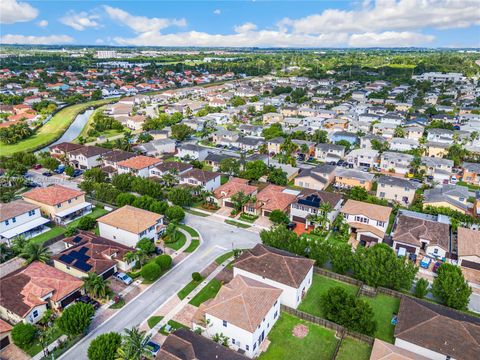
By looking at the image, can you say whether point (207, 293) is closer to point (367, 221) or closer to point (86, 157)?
point (367, 221)

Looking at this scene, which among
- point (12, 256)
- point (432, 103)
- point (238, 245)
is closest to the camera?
point (12, 256)

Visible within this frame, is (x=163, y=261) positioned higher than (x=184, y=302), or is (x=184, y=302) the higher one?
(x=163, y=261)

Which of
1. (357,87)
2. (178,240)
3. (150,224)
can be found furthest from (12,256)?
(357,87)

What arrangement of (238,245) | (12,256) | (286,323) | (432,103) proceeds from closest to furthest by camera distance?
1. (286,323)
2. (12,256)
3. (238,245)
4. (432,103)

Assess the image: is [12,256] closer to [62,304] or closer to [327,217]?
[62,304]

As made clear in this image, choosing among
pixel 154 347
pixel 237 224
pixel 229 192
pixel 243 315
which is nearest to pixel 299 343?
pixel 243 315

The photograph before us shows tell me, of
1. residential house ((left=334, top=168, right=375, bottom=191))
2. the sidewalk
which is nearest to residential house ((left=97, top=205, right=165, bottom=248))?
the sidewalk

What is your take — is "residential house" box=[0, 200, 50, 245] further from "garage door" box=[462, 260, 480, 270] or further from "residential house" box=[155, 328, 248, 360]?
"garage door" box=[462, 260, 480, 270]
